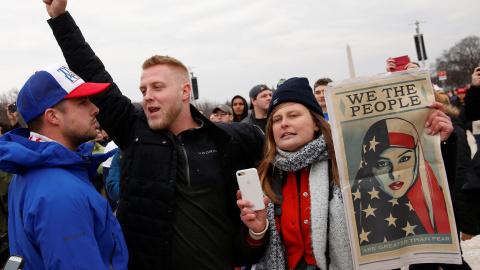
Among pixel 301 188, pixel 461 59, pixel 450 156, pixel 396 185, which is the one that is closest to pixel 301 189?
pixel 301 188

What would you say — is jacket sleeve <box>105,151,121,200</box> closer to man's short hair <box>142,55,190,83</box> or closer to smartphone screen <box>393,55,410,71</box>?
man's short hair <box>142,55,190,83</box>

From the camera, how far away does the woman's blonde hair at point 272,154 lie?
2293 millimetres

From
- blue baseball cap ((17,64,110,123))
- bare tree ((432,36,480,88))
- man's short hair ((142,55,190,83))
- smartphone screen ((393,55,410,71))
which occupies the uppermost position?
man's short hair ((142,55,190,83))

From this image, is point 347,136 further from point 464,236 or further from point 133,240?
point 464,236

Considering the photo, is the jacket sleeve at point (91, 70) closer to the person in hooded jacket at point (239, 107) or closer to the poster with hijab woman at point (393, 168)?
the poster with hijab woman at point (393, 168)

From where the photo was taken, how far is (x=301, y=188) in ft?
7.54

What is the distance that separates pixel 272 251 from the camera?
2.24 m

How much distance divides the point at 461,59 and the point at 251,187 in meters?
79.3

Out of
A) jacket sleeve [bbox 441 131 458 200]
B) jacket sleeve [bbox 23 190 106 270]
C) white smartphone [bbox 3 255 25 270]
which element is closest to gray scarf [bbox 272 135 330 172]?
jacket sleeve [bbox 441 131 458 200]

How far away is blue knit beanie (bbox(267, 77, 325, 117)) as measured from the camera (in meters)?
2.44

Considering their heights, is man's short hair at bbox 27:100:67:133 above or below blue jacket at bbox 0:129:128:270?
above

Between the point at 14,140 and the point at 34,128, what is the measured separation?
0.19 m

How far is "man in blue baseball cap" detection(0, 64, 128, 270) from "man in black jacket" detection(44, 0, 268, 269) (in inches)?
10.2

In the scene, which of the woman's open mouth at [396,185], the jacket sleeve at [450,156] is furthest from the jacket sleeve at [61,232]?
the jacket sleeve at [450,156]
